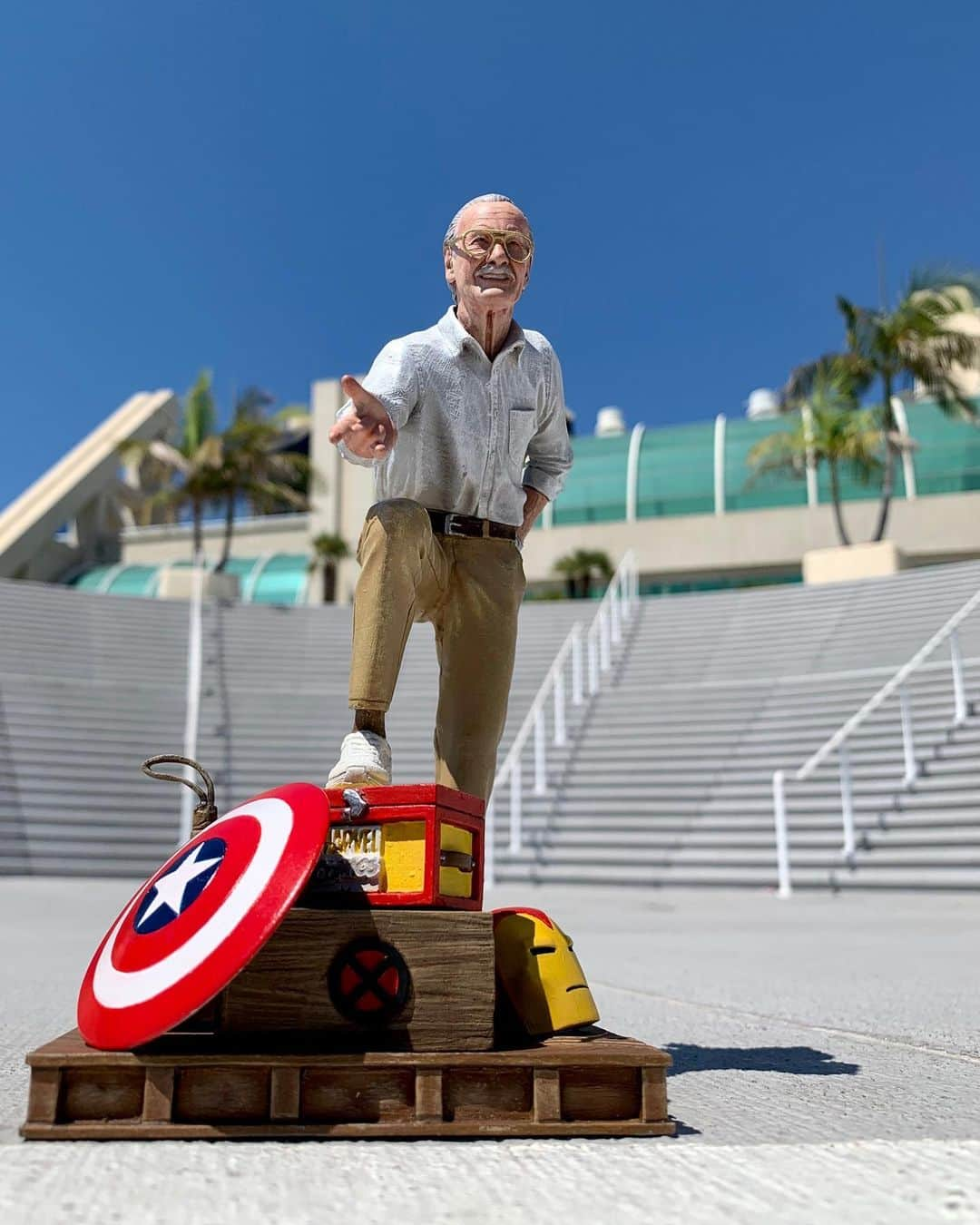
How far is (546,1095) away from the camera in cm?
170

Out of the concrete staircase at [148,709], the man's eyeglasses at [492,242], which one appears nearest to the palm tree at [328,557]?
the concrete staircase at [148,709]

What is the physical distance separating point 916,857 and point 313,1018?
787 centimetres

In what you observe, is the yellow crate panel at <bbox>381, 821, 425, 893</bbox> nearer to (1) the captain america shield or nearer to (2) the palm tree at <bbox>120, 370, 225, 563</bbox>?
(1) the captain america shield

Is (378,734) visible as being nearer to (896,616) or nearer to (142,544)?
(896,616)

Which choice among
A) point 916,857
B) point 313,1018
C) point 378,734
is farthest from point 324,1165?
point 916,857

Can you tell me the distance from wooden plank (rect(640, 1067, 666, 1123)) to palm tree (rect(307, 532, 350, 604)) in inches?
1254

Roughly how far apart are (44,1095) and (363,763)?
857mm

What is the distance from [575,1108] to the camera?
5.65ft

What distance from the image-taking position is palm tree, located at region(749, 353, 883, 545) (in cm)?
2094

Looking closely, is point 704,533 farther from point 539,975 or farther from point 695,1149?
point 695,1149

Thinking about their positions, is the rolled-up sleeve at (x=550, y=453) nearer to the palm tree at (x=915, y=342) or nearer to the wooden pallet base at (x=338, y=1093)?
the wooden pallet base at (x=338, y=1093)

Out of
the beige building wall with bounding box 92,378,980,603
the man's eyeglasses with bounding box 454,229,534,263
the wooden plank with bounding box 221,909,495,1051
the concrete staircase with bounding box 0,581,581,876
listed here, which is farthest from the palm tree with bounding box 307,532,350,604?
the wooden plank with bounding box 221,909,495,1051

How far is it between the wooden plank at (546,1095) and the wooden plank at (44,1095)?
0.76 metres

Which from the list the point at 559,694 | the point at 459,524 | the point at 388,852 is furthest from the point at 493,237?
the point at 559,694
